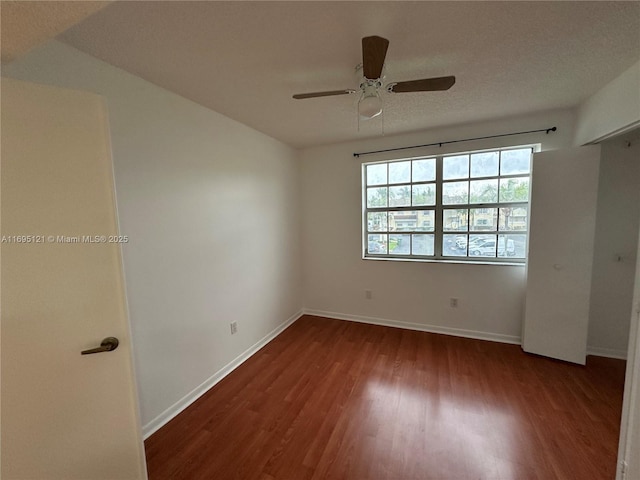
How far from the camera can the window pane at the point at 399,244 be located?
3285 millimetres

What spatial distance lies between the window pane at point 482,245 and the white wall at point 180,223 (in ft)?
8.28

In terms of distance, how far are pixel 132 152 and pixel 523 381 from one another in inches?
142

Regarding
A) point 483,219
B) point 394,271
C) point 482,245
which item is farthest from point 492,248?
point 394,271

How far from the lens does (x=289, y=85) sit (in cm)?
180

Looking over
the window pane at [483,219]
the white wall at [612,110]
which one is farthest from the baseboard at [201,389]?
the white wall at [612,110]

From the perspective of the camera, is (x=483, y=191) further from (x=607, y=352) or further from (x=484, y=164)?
(x=607, y=352)

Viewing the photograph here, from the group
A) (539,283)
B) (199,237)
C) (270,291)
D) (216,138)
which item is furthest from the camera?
(270,291)

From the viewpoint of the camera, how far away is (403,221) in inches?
129

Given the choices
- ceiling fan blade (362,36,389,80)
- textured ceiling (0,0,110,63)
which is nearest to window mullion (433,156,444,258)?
ceiling fan blade (362,36,389,80)

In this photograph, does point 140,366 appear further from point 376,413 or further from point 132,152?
point 376,413

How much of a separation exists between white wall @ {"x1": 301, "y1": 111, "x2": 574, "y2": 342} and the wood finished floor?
0.47 meters

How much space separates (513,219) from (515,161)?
653 mm

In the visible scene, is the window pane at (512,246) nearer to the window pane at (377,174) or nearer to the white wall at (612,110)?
the white wall at (612,110)

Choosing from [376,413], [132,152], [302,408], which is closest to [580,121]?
[376,413]
